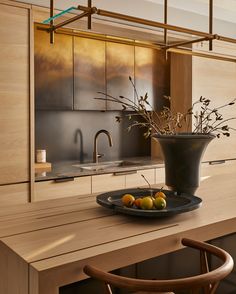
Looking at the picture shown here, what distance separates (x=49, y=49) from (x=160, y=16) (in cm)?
135

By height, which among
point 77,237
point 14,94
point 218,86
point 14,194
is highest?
point 218,86

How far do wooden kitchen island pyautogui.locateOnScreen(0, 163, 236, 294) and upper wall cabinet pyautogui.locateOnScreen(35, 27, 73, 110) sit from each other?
1.83 meters

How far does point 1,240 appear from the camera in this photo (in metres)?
1.51

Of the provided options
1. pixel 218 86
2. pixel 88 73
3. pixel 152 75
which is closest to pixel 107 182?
pixel 88 73

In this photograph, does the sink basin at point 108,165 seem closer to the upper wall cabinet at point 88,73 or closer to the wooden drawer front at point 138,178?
the wooden drawer front at point 138,178

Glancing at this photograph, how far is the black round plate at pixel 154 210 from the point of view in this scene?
5.86 feet

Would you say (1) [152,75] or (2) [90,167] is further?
(1) [152,75]

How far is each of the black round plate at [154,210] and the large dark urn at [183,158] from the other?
82 millimetres

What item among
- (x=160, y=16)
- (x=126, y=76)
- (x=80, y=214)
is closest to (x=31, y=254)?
(x=80, y=214)

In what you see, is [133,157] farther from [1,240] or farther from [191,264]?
[1,240]

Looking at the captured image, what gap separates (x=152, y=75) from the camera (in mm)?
4637

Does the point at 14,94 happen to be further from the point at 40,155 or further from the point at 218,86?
the point at 218,86

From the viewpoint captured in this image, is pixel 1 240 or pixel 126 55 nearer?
pixel 1 240

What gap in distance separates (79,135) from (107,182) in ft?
2.64
